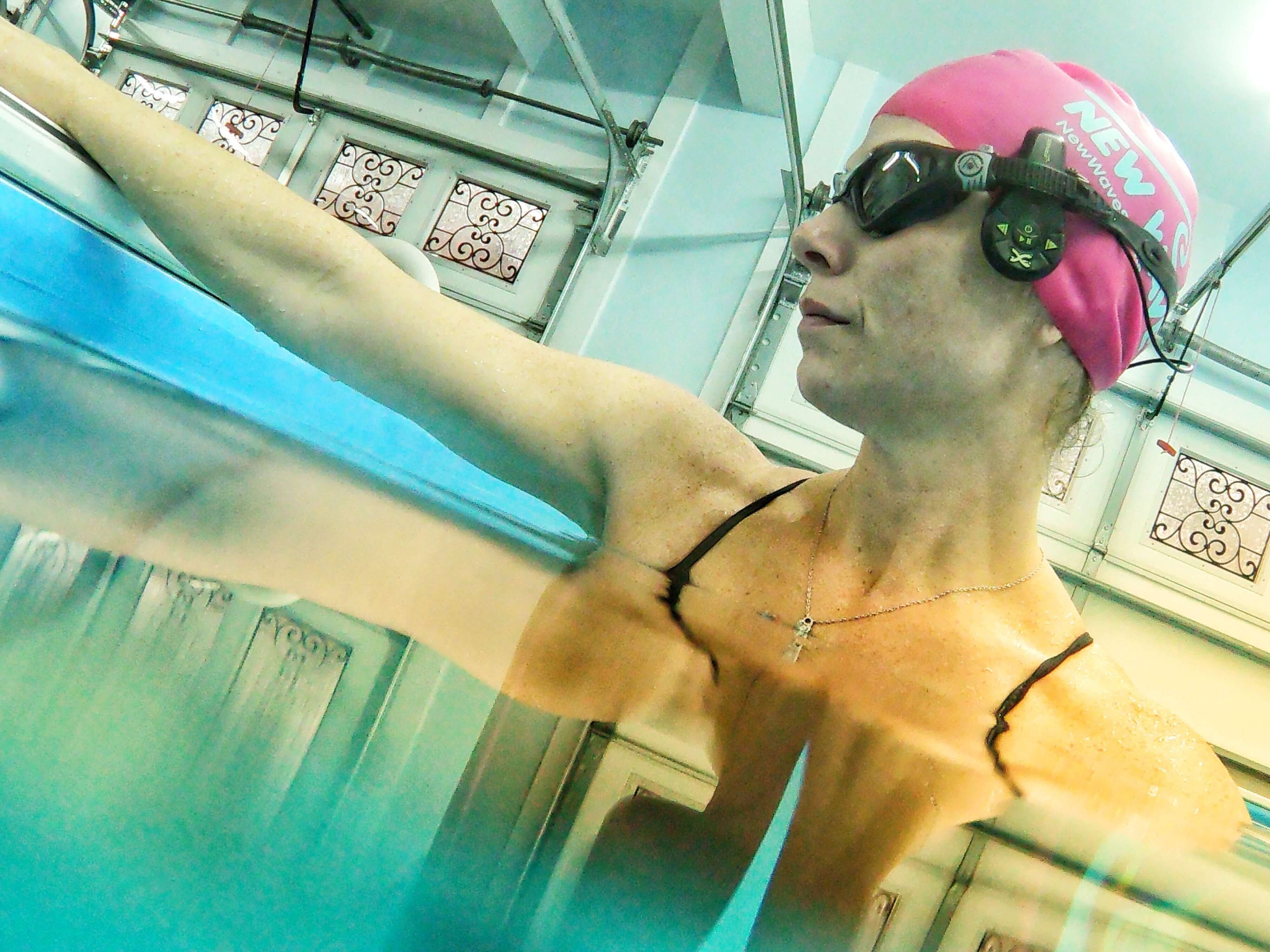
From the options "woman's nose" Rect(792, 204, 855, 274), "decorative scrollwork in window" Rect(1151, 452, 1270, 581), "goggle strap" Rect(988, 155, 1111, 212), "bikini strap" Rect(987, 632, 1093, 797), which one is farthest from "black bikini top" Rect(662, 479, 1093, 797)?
"decorative scrollwork in window" Rect(1151, 452, 1270, 581)

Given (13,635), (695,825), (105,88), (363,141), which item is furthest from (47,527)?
(363,141)

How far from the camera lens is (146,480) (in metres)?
0.41

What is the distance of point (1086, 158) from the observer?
69 cm

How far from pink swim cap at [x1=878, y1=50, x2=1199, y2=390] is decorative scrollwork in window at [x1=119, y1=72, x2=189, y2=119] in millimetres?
3378

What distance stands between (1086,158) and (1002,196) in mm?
95

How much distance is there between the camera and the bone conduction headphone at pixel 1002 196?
2.14 ft

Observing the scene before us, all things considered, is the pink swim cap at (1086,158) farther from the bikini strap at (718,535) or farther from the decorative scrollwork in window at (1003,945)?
the decorative scrollwork in window at (1003,945)

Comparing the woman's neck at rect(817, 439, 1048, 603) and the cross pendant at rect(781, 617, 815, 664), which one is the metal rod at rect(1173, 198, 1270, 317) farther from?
the cross pendant at rect(781, 617, 815, 664)

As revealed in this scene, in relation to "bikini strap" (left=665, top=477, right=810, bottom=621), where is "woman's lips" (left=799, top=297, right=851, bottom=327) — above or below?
above

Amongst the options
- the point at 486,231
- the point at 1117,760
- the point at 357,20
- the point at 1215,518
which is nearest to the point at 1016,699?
the point at 1117,760

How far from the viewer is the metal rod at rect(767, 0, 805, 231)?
144 centimetres

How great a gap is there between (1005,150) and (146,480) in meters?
0.68

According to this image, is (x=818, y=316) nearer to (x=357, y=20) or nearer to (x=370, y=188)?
(x=370, y=188)

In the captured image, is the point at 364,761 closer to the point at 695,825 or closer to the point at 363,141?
the point at 695,825
